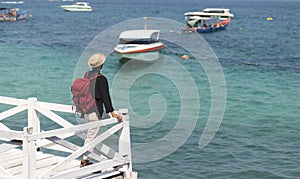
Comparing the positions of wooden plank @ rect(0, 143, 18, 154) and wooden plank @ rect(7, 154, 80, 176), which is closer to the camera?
wooden plank @ rect(0, 143, 18, 154)

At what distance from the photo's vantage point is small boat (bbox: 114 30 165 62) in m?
38.5

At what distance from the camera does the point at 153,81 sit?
1266 inches

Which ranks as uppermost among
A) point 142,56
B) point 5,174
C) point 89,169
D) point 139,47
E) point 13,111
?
point 13,111

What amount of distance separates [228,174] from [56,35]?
45366mm

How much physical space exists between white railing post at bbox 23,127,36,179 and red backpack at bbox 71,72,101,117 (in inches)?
45.1

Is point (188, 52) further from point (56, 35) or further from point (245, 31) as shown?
point (245, 31)

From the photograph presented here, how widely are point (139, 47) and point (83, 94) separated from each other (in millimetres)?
30213

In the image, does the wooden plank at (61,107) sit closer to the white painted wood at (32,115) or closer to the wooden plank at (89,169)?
the white painted wood at (32,115)

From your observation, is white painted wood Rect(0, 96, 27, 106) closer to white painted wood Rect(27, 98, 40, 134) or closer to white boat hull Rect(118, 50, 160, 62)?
white painted wood Rect(27, 98, 40, 134)

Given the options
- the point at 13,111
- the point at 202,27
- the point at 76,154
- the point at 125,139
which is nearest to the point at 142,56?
the point at 13,111

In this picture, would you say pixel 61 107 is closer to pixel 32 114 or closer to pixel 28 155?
pixel 32 114

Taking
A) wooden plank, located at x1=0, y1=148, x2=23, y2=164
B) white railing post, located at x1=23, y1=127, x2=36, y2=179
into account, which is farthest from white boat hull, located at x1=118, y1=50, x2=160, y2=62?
white railing post, located at x1=23, y1=127, x2=36, y2=179

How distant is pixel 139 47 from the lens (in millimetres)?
38688

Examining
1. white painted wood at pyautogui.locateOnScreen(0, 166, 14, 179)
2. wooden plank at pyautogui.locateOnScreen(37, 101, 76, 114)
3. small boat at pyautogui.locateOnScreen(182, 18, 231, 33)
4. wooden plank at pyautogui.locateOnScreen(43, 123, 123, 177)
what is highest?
wooden plank at pyautogui.locateOnScreen(37, 101, 76, 114)
